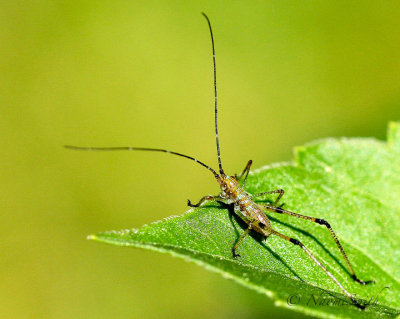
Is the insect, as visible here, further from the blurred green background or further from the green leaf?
the blurred green background

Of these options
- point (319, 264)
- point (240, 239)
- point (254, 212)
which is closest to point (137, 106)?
point (254, 212)

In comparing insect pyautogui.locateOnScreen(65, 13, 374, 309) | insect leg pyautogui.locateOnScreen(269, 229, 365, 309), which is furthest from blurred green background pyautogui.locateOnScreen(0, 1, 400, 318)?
insect leg pyautogui.locateOnScreen(269, 229, 365, 309)

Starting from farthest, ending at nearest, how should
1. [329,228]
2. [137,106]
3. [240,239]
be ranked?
[137,106], [329,228], [240,239]

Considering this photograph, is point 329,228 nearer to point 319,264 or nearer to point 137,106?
point 319,264

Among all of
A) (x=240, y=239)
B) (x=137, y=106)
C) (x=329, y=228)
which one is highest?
(x=329, y=228)

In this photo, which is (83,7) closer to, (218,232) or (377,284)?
(218,232)

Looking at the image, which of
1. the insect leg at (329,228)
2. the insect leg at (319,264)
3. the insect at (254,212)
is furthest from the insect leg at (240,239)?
the insect leg at (329,228)

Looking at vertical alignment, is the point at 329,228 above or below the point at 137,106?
above
